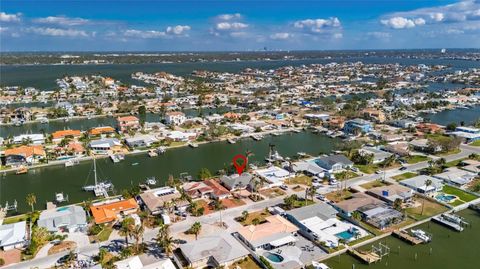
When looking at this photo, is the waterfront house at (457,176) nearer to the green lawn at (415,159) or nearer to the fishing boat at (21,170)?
the green lawn at (415,159)

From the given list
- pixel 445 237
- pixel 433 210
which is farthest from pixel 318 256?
pixel 433 210

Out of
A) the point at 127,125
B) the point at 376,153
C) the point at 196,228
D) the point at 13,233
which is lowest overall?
the point at 13,233

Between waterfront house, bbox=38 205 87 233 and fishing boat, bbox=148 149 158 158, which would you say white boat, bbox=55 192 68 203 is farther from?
fishing boat, bbox=148 149 158 158

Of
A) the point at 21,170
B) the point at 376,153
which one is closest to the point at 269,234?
the point at 376,153

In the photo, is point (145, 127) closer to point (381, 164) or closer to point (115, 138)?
point (115, 138)

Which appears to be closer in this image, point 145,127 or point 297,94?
point 145,127

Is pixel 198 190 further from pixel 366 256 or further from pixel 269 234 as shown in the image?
pixel 366 256

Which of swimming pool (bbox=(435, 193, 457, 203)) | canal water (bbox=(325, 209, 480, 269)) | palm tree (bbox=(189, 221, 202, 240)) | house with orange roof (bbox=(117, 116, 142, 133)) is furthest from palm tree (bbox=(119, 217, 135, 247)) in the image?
house with orange roof (bbox=(117, 116, 142, 133))
